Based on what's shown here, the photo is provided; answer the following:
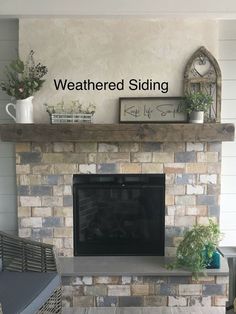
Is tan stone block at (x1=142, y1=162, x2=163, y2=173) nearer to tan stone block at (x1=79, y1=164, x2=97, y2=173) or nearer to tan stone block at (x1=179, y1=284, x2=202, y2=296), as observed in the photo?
tan stone block at (x1=79, y1=164, x2=97, y2=173)

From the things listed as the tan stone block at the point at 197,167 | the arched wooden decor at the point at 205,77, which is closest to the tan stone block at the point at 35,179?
the tan stone block at the point at 197,167

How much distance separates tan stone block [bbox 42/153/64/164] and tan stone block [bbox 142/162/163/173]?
664 mm

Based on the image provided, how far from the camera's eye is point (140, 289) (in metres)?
2.98

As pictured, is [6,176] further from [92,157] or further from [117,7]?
[117,7]

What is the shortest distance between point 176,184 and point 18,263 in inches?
52.7

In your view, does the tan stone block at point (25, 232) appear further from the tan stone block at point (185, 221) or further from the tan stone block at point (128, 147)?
the tan stone block at point (185, 221)

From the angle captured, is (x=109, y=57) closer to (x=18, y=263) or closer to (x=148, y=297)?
(x=18, y=263)

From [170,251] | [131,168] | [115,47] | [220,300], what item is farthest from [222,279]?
[115,47]

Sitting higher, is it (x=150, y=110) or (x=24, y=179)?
(x=150, y=110)

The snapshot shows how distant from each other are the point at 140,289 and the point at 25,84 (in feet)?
5.79

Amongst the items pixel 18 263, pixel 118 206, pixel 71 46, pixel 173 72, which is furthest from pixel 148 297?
pixel 71 46

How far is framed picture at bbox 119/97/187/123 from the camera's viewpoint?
10.2 ft

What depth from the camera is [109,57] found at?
3123 mm

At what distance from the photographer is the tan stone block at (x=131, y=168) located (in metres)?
3.19
